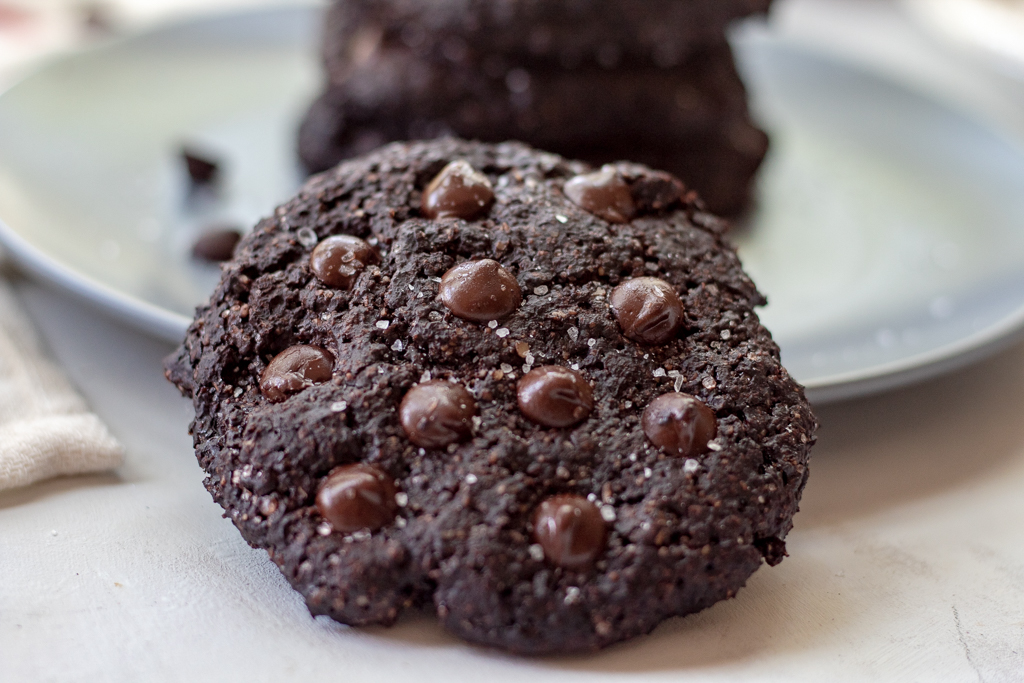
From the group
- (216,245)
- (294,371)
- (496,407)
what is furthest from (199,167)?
(496,407)

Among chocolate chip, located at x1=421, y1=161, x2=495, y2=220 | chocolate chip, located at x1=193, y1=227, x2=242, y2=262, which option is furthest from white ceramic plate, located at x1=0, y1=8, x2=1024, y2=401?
chocolate chip, located at x1=421, y1=161, x2=495, y2=220

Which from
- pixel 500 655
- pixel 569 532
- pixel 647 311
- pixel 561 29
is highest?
pixel 561 29

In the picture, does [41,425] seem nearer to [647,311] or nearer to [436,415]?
[436,415]

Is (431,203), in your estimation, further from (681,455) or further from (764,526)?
(764,526)

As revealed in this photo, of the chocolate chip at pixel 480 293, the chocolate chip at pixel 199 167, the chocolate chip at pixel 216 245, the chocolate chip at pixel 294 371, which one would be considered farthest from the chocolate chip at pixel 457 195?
the chocolate chip at pixel 199 167

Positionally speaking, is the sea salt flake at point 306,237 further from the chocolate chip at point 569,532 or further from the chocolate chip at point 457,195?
the chocolate chip at point 569,532

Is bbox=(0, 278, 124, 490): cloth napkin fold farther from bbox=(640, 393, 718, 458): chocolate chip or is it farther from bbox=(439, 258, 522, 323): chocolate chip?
bbox=(640, 393, 718, 458): chocolate chip

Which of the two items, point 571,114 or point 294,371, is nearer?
point 294,371
